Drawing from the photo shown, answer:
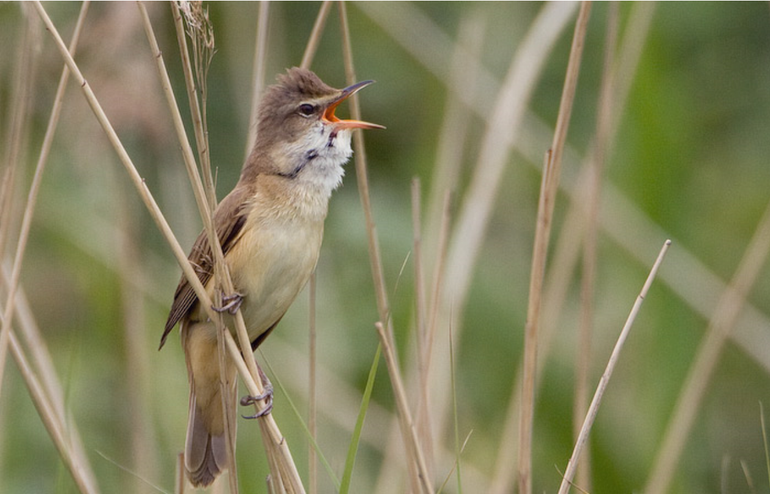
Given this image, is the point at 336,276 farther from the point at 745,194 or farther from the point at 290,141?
the point at 745,194

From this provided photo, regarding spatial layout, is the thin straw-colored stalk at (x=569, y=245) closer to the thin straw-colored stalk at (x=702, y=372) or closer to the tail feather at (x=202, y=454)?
the thin straw-colored stalk at (x=702, y=372)

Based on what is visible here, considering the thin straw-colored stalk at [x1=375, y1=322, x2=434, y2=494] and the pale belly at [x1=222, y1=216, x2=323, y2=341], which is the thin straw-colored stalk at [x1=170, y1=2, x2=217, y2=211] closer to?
the thin straw-colored stalk at [x1=375, y1=322, x2=434, y2=494]

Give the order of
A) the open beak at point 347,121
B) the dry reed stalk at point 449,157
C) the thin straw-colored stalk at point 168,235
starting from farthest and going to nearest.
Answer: the dry reed stalk at point 449,157
the open beak at point 347,121
the thin straw-colored stalk at point 168,235

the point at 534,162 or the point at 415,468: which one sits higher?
the point at 534,162

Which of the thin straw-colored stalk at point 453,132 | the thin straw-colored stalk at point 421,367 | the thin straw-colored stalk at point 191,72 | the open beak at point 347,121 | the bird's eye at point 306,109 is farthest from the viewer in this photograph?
the thin straw-colored stalk at point 453,132

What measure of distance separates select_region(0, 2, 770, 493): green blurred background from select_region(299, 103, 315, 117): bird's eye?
0.66m

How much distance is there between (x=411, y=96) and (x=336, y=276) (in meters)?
1.19

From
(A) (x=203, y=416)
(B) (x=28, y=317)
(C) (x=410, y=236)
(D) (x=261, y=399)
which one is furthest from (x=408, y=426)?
(C) (x=410, y=236)

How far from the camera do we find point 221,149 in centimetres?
490

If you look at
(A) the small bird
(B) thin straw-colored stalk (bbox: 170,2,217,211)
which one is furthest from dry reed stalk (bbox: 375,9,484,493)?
(B) thin straw-colored stalk (bbox: 170,2,217,211)

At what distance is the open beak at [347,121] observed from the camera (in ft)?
9.52

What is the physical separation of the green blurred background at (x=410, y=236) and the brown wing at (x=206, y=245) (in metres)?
0.43

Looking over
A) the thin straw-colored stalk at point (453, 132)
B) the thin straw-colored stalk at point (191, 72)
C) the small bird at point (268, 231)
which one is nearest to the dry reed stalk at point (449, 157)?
the thin straw-colored stalk at point (453, 132)

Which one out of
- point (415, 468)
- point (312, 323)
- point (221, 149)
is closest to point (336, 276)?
point (221, 149)
